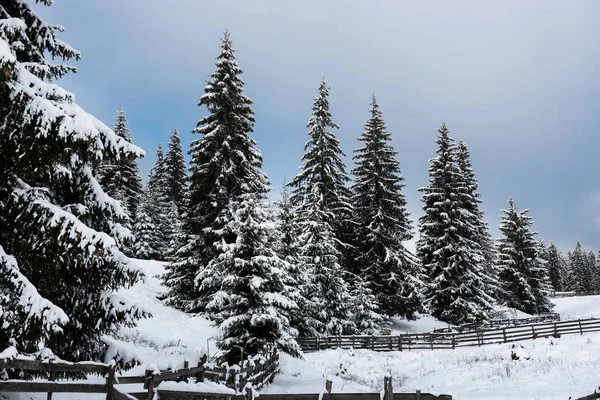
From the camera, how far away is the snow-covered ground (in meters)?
15.0

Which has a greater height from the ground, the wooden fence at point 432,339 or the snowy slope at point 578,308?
the snowy slope at point 578,308

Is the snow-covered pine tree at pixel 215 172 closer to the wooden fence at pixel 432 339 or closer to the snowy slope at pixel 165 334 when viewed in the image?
the snowy slope at pixel 165 334

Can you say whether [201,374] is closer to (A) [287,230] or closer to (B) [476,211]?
(A) [287,230]

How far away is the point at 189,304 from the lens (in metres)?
22.1

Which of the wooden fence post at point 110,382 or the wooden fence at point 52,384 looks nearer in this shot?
the wooden fence at point 52,384

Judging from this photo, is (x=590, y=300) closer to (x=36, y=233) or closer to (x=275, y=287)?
(x=275, y=287)

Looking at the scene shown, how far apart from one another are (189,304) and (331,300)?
969 centimetres

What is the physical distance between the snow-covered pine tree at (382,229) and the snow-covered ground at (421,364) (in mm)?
5545

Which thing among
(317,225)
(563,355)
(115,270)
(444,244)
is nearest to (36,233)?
(115,270)

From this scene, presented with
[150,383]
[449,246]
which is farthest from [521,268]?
[150,383]

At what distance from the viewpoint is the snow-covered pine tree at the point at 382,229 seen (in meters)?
30.7

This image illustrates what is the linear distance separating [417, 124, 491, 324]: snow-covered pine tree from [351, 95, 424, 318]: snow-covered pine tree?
6.91 feet

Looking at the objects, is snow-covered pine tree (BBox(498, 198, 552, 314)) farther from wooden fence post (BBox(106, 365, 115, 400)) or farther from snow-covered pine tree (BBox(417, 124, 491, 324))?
wooden fence post (BBox(106, 365, 115, 400))

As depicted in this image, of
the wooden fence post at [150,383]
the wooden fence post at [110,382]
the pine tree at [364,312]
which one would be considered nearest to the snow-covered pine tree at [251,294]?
the wooden fence post at [150,383]
